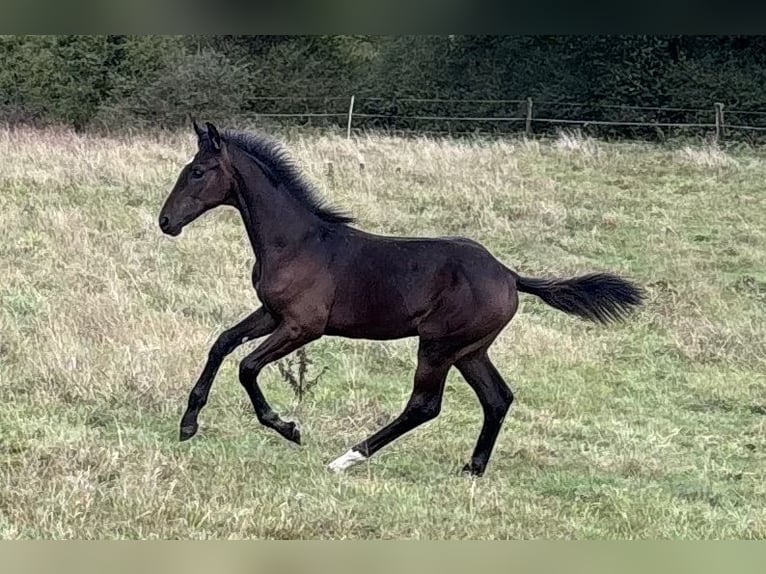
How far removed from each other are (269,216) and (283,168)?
227 mm

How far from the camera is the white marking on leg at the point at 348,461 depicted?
3969 mm

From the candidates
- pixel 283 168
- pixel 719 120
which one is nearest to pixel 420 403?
pixel 283 168

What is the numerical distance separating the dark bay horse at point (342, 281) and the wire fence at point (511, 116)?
4.24 meters

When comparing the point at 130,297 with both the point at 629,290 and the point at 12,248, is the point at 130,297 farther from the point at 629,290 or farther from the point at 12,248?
the point at 629,290

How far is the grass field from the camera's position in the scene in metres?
3.81

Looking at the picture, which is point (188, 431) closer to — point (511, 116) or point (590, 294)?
point (590, 294)

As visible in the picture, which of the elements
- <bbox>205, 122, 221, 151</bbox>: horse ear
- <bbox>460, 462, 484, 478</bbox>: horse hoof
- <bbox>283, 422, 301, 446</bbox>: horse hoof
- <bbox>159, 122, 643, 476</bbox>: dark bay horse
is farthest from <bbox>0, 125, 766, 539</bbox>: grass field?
<bbox>205, 122, 221, 151</bbox>: horse ear

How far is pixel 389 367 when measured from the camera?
17.7 ft

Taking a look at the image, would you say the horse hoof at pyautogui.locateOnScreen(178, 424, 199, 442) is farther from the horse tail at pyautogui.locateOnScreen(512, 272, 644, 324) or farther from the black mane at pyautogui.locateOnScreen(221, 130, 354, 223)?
the horse tail at pyautogui.locateOnScreen(512, 272, 644, 324)

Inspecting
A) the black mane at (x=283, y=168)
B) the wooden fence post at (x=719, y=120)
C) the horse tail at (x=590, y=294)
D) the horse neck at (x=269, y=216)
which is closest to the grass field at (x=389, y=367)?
the horse tail at (x=590, y=294)

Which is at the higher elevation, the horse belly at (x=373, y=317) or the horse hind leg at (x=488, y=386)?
the horse belly at (x=373, y=317)

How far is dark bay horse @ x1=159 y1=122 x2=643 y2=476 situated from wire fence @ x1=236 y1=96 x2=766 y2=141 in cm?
424

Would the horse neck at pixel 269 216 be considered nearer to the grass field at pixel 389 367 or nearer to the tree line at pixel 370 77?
the grass field at pixel 389 367

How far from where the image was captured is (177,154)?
692cm
